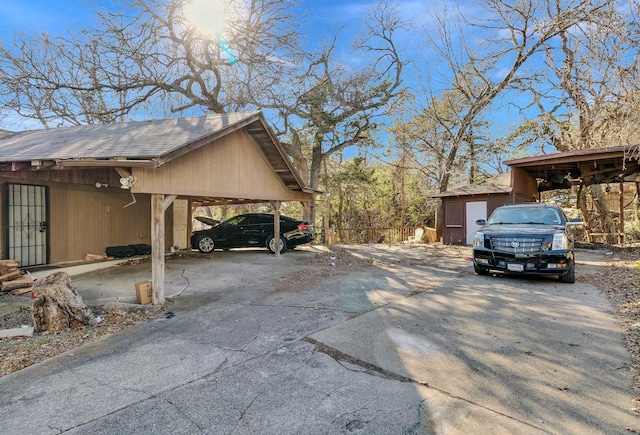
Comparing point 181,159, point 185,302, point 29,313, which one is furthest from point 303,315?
point 29,313

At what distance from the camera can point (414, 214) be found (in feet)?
77.5

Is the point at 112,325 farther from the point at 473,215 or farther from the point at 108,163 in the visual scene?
the point at 473,215

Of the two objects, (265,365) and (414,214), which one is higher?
(414,214)

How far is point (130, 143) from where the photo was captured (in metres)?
6.32

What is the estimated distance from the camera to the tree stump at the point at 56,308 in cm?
472

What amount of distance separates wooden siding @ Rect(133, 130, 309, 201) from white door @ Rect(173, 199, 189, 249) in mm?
4708

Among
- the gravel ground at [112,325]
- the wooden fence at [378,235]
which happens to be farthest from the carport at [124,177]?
the wooden fence at [378,235]

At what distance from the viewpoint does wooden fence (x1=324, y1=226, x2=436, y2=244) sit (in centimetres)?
1859

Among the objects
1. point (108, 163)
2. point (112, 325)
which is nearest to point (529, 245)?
point (112, 325)

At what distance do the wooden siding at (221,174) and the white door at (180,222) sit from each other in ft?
15.4

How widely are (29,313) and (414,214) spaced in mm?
21362

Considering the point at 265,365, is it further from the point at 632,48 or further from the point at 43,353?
the point at 632,48

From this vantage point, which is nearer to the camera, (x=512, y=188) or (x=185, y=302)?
(x=185, y=302)

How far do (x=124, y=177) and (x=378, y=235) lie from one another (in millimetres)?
17186
